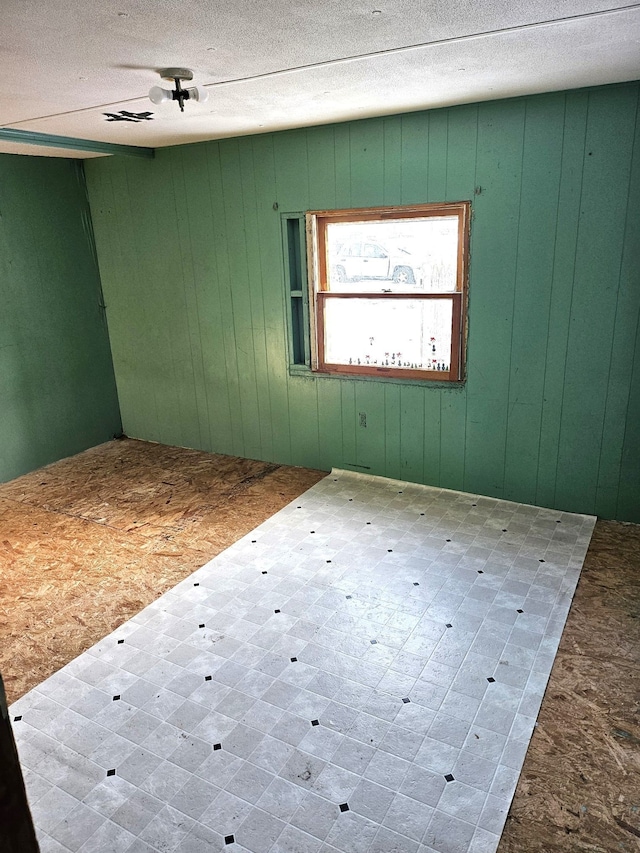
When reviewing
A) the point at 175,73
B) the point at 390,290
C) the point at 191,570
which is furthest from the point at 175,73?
the point at 191,570

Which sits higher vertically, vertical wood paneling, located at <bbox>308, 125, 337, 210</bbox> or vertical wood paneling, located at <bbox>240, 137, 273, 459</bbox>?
vertical wood paneling, located at <bbox>308, 125, 337, 210</bbox>

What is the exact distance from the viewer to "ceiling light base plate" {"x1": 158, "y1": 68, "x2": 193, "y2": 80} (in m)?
2.83

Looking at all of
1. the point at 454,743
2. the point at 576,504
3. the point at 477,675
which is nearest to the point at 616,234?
the point at 576,504

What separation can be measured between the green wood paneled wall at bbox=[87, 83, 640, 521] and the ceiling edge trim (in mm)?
274

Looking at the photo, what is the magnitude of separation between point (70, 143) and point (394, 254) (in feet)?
8.68

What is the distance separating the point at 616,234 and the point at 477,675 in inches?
110

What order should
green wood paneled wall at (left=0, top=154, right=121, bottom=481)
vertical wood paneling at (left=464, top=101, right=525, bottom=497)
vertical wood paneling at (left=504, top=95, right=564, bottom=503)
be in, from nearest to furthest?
vertical wood paneling at (left=504, top=95, right=564, bottom=503) → vertical wood paneling at (left=464, top=101, right=525, bottom=497) → green wood paneled wall at (left=0, top=154, right=121, bottom=481)

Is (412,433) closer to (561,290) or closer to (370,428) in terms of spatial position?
(370,428)

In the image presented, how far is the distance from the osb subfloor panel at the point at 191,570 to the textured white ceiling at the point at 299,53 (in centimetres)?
276

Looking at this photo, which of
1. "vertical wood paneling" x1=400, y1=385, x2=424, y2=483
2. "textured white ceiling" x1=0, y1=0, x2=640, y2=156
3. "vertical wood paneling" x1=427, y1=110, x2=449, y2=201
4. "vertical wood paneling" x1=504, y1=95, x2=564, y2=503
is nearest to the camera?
"textured white ceiling" x1=0, y1=0, x2=640, y2=156

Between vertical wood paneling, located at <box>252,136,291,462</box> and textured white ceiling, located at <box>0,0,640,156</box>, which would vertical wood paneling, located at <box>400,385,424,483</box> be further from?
textured white ceiling, located at <box>0,0,640,156</box>

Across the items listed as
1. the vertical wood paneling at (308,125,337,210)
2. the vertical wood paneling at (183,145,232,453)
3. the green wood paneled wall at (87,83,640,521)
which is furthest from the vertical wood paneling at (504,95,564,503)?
the vertical wood paneling at (183,145,232,453)

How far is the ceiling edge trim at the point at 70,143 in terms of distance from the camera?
4250 mm

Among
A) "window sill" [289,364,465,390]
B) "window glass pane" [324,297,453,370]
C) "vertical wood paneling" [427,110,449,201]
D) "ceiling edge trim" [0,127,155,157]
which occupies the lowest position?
"window sill" [289,364,465,390]
